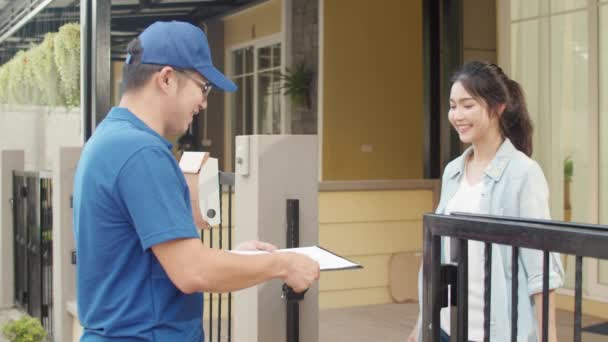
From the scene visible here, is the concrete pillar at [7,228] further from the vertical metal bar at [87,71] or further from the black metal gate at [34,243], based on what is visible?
the vertical metal bar at [87,71]

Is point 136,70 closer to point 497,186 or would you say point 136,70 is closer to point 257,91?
point 497,186

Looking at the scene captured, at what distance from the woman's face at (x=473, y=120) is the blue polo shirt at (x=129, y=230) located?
107 cm

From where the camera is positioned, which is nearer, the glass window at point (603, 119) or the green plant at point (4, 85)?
the glass window at point (603, 119)

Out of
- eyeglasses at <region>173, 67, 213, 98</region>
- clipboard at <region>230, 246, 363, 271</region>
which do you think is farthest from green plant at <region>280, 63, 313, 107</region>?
eyeglasses at <region>173, 67, 213, 98</region>

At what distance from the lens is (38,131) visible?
723 cm

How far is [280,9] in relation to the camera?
38.5 ft

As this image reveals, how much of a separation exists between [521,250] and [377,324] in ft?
12.8

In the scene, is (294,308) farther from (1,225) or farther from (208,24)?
(208,24)

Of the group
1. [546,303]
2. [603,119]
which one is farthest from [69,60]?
[546,303]

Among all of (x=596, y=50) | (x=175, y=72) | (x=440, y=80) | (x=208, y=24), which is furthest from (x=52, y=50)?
(x=208, y=24)

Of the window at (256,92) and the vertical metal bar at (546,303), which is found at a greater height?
the window at (256,92)

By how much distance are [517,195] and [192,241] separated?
1.06 metres

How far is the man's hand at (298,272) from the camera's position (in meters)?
1.97

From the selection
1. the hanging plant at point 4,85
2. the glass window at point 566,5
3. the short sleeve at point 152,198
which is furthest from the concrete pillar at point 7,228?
the short sleeve at point 152,198
